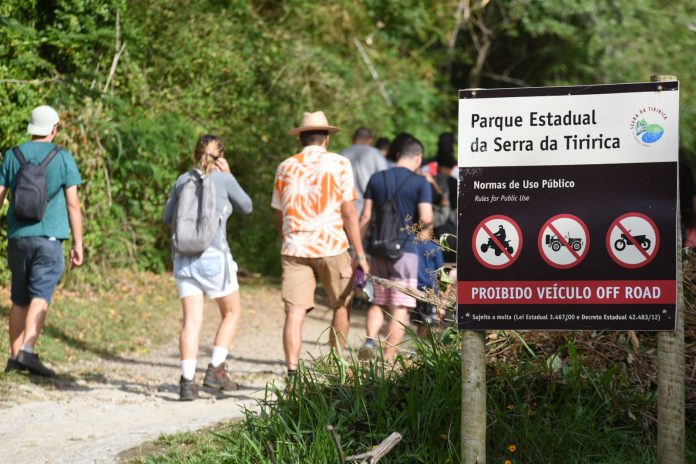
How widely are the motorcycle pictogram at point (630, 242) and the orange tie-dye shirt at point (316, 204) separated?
10.9ft

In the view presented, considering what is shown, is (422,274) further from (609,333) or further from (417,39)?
(417,39)

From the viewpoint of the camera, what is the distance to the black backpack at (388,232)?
27.2 ft

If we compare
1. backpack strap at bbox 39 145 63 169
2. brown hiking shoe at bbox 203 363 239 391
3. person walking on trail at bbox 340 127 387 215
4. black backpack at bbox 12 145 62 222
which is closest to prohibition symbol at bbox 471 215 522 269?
brown hiking shoe at bbox 203 363 239 391

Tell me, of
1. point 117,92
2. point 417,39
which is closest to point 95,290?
point 117,92

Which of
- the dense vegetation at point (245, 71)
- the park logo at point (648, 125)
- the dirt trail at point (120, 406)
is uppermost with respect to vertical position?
the dense vegetation at point (245, 71)

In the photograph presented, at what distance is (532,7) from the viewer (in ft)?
69.7

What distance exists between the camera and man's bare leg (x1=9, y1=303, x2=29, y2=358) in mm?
7953

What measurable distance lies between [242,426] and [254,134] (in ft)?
30.5

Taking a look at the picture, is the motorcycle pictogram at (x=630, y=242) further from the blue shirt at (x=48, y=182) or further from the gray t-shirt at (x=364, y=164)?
the gray t-shirt at (x=364, y=164)

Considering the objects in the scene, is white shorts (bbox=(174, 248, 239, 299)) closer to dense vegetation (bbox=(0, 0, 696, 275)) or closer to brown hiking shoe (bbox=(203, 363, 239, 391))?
brown hiking shoe (bbox=(203, 363, 239, 391))

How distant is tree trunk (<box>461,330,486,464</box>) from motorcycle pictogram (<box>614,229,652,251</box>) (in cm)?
67

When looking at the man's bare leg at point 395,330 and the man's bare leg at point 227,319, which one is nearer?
the man's bare leg at point 395,330

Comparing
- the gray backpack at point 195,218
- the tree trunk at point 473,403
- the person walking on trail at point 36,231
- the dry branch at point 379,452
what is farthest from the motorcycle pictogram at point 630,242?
the person walking on trail at point 36,231

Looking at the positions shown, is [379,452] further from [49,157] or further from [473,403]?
[49,157]
